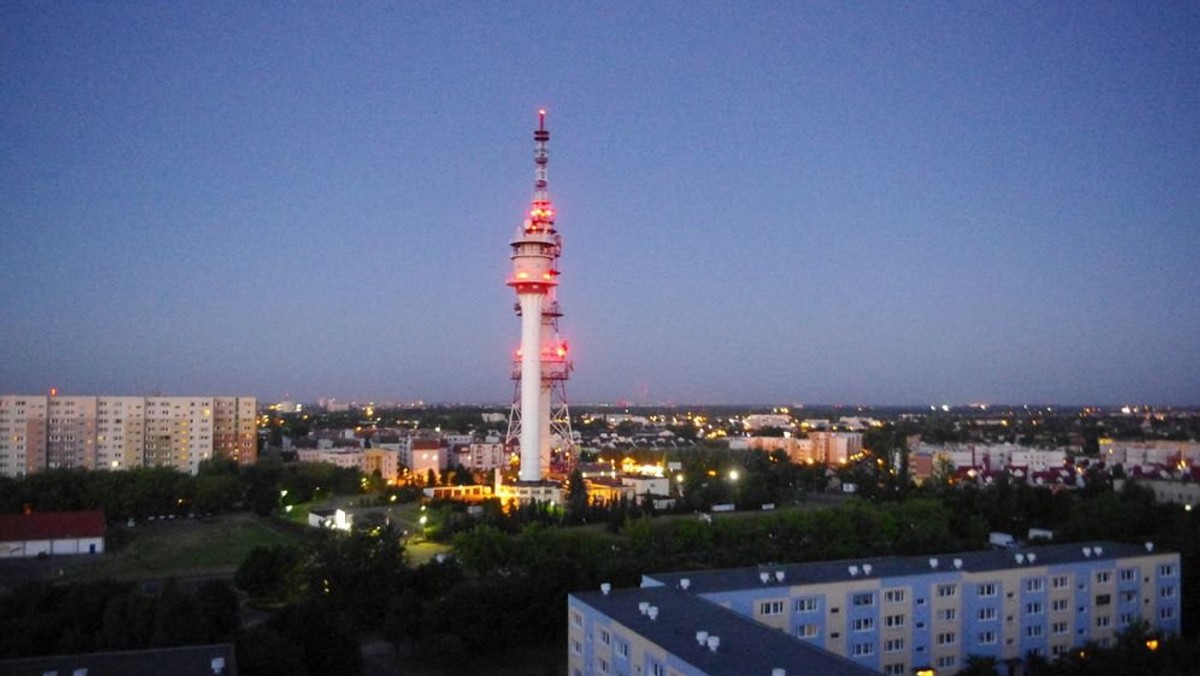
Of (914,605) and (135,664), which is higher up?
(135,664)

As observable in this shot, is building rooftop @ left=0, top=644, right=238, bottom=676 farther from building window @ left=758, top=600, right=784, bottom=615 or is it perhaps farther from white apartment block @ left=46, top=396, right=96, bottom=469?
white apartment block @ left=46, top=396, right=96, bottom=469

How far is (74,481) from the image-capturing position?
747 inches

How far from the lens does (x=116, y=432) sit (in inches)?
1022

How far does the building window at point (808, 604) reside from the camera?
28.6 feet

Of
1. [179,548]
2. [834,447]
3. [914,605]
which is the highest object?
[914,605]

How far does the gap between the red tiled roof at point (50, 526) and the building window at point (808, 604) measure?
12169mm

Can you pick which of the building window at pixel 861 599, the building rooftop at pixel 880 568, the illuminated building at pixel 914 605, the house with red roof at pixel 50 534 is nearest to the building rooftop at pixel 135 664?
the illuminated building at pixel 914 605

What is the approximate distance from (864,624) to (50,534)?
42.3 feet

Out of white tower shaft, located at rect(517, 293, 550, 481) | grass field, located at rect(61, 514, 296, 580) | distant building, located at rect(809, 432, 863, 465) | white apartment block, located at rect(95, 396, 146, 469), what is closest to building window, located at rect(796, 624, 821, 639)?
grass field, located at rect(61, 514, 296, 580)

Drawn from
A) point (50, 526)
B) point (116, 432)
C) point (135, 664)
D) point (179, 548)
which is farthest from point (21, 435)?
point (135, 664)

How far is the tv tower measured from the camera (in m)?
22.0

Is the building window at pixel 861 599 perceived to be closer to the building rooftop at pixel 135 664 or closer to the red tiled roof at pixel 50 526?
the building rooftop at pixel 135 664

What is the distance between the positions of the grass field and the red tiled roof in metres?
0.52

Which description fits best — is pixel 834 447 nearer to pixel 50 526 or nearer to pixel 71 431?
pixel 71 431
